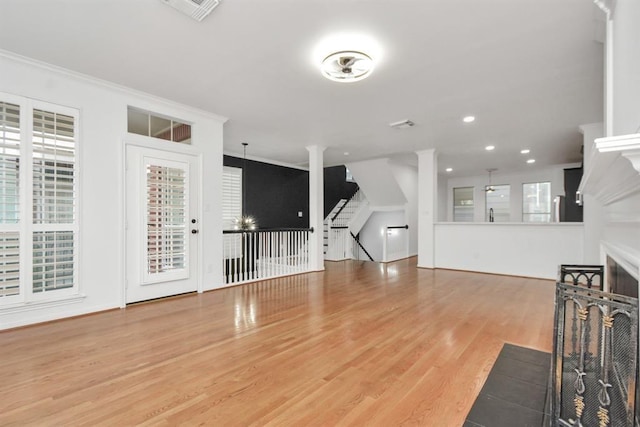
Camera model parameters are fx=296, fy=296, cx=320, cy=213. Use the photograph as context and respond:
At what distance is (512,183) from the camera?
10.0 metres

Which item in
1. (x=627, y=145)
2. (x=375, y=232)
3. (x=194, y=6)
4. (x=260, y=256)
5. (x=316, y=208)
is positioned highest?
(x=194, y=6)

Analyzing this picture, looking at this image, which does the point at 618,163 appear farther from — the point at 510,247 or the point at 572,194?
the point at 572,194

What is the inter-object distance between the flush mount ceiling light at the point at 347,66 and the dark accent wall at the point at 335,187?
22.8 feet

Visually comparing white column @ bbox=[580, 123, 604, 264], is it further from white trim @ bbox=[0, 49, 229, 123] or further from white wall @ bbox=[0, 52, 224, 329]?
white wall @ bbox=[0, 52, 224, 329]

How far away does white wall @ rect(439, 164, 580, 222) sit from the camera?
907cm

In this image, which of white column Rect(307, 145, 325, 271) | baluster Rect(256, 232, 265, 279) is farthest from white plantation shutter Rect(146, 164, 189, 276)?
white column Rect(307, 145, 325, 271)

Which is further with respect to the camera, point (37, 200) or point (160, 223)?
point (160, 223)

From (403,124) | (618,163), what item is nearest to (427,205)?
(403,124)

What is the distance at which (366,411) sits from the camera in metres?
1.71

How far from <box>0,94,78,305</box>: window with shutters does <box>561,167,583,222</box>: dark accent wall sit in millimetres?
10253

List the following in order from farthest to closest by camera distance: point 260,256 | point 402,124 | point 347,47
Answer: point 260,256
point 402,124
point 347,47

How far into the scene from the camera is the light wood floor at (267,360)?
1.71 meters

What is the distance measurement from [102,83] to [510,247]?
7.36m

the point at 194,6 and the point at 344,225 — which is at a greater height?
the point at 194,6
